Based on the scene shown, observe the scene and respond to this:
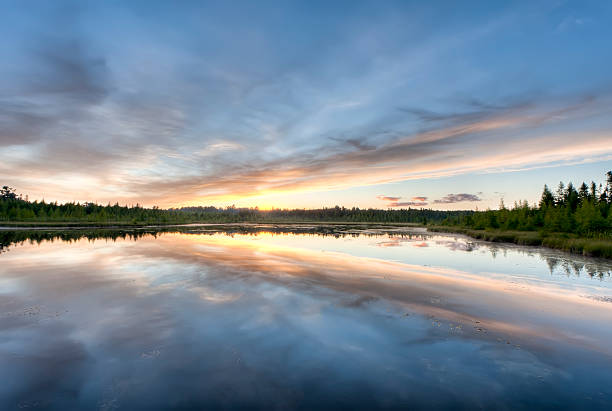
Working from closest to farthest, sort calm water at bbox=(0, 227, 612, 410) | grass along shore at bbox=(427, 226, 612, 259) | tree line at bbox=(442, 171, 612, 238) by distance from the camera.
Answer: calm water at bbox=(0, 227, 612, 410)
grass along shore at bbox=(427, 226, 612, 259)
tree line at bbox=(442, 171, 612, 238)

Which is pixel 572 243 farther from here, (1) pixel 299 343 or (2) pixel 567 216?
(1) pixel 299 343

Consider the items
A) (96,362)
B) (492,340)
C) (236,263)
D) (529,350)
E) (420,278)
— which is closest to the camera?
(96,362)

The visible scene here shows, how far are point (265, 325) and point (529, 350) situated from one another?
9.39 meters

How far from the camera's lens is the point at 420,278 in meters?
21.5

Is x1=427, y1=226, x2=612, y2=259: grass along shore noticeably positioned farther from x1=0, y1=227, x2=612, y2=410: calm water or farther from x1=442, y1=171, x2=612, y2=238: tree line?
x1=0, y1=227, x2=612, y2=410: calm water

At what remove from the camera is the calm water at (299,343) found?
6.94m

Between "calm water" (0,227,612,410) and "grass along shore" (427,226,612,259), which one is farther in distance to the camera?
"grass along shore" (427,226,612,259)

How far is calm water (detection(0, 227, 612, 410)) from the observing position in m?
6.94

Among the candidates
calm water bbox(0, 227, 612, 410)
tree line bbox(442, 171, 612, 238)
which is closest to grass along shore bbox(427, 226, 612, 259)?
tree line bbox(442, 171, 612, 238)

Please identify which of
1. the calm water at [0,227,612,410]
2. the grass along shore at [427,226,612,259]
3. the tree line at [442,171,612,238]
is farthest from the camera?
the tree line at [442,171,612,238]

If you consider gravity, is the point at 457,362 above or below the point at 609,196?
below

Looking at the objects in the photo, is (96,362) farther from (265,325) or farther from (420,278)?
(420,278)

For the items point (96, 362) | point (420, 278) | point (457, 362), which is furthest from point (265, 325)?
point (420, 278)

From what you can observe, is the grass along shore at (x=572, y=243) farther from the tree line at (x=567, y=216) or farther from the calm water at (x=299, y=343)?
the calm water at (x=299, y=343)
